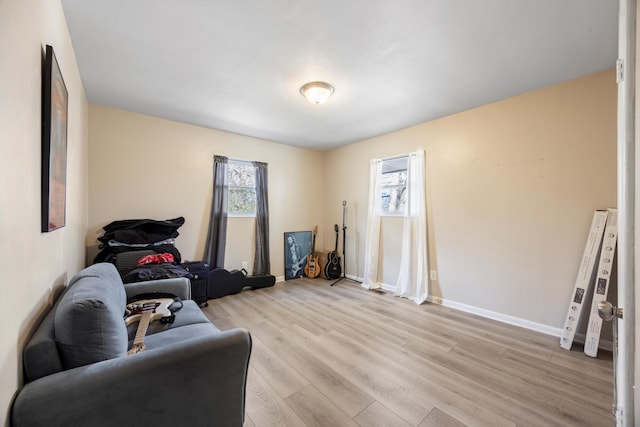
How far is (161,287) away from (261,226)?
2.09 meters

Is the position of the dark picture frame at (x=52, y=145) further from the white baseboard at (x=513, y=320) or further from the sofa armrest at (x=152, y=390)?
the white baseboard at (x=513, y=320)

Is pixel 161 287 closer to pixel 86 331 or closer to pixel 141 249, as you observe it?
pixel 141 249

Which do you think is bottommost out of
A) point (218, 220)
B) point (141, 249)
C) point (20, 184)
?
point (141, 249)

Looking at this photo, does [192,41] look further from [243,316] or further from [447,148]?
[447,148]

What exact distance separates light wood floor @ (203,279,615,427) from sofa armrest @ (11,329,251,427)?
474mm

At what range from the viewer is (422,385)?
5.81ft

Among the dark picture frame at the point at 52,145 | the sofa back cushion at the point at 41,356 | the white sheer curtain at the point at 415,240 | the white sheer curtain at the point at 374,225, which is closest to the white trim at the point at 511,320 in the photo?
the white sheer curtain at the point at 415,240

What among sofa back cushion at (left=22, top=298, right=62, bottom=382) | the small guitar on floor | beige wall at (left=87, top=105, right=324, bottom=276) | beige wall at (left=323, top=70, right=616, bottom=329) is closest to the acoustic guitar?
the small guitar on floor

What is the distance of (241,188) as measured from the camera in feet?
13.4

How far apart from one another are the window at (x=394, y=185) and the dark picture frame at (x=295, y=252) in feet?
5.30

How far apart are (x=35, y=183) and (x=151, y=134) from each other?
2.66 meters

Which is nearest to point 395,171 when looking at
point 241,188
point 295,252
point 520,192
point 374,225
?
point 374,225

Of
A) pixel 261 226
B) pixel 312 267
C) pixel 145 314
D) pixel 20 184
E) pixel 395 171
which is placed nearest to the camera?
A: pixel 20 184

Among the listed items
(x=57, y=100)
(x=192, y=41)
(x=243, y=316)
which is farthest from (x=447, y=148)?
(x=57, y=100)
